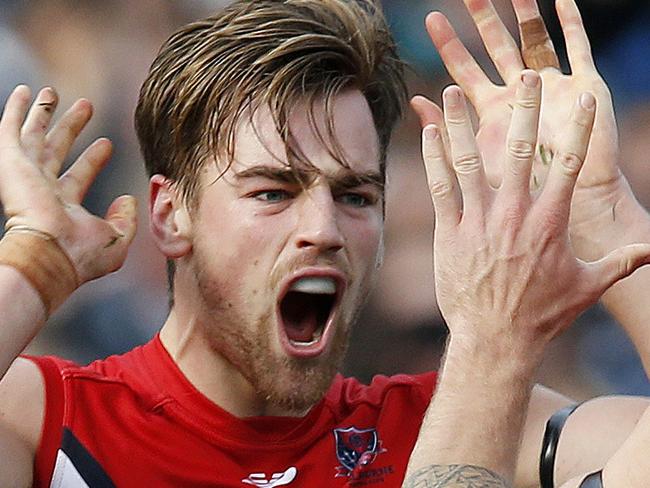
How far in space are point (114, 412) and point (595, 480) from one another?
3.70 feet

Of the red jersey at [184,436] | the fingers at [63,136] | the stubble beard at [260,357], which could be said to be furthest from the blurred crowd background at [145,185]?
the fingers at [63,136]

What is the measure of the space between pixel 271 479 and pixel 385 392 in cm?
37

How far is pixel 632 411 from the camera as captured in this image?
2.75 metres

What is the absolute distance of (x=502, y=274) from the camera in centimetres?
191

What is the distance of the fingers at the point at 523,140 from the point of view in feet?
6.18

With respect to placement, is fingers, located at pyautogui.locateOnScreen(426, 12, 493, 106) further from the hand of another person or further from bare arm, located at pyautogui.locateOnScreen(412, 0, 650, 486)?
the hand of another person

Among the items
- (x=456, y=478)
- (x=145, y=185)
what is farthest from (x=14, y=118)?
(x=145, y=185)

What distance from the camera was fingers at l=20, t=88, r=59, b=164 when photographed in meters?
2.39

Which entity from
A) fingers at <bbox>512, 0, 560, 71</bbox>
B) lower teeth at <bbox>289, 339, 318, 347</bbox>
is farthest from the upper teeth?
fingers at <bbox>512, 0, 560, 71</bbox>

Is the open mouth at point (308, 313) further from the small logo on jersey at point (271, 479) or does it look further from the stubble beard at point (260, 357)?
the small logo on jersey at point (271, 479)

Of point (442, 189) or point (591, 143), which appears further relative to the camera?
point (591, 143)

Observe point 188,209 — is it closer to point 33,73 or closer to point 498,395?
point 498,395

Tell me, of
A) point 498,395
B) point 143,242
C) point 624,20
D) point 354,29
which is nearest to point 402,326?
point 143,242

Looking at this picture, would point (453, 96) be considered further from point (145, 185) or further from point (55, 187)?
point (145, 185)
